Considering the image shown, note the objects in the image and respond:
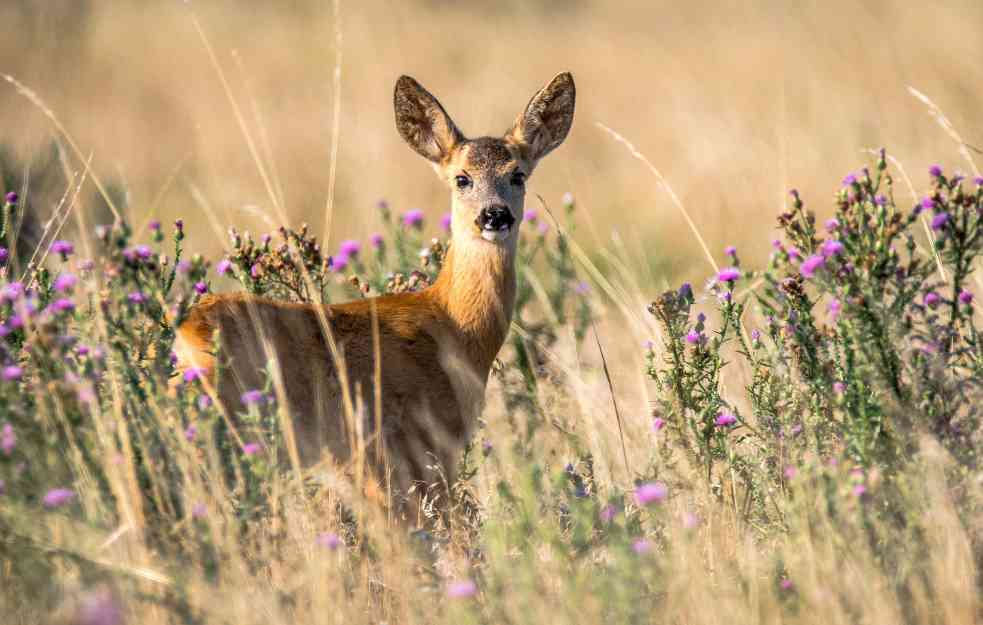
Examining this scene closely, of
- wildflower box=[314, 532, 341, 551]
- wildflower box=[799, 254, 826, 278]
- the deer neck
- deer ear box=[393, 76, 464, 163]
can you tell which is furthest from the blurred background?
wildflower box=[314, 532, 341, 551]

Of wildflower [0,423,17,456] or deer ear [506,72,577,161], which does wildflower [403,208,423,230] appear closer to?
deer ear [506,72,577,161]

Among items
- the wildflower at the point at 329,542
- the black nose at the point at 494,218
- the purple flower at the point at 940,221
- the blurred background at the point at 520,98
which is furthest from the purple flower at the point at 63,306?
the blurred background at the point at 520,98

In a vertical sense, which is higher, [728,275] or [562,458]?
[728,275]

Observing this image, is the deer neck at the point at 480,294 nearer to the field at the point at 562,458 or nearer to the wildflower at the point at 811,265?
→ the field at the point at 562,458

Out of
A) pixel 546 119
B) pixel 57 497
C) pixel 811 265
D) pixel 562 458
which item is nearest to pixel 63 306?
pixel 57 497

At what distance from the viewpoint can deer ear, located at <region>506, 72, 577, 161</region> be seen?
653cm

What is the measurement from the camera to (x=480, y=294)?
5914mm

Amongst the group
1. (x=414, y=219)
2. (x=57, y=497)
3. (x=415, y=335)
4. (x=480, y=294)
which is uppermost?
(x=414, y=219)

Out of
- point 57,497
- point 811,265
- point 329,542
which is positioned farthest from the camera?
point 811,265

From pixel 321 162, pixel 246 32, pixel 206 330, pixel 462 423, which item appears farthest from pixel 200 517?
pixel 246 32

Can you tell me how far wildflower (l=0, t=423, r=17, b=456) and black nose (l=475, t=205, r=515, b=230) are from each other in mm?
2517

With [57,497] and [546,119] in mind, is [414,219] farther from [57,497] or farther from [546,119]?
[57,497]

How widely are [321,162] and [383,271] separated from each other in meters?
8.53

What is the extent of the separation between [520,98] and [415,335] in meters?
10.5
